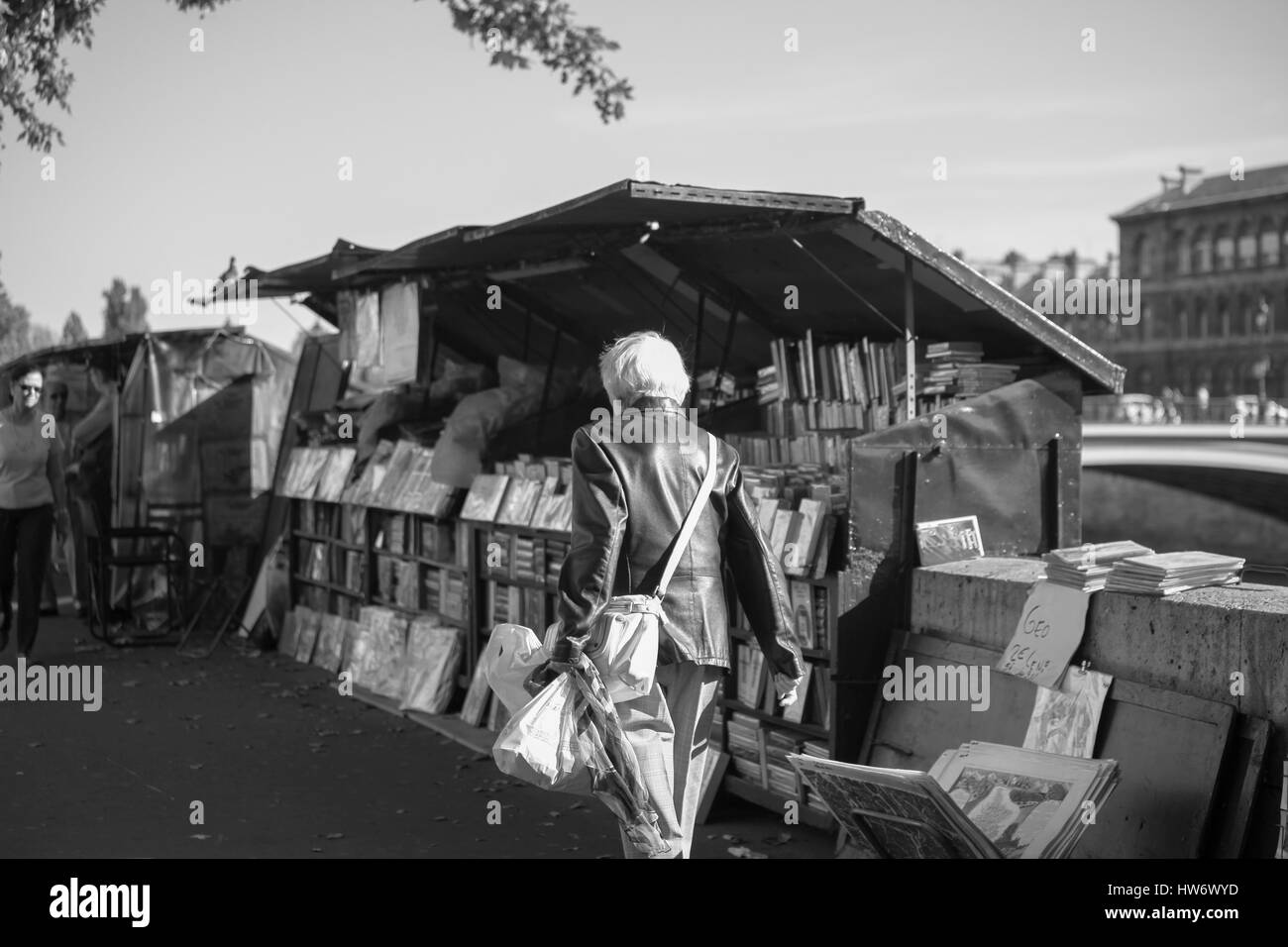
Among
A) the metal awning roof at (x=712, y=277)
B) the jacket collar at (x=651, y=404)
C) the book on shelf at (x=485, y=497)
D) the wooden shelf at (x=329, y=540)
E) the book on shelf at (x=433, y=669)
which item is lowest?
Result: the book on shelf at (x=433, y=669)

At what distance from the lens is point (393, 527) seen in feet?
34.6

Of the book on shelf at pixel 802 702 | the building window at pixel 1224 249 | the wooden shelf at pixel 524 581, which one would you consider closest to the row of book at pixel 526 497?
the wooden shelf at pixel 524 581

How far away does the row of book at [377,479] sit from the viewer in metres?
9.66

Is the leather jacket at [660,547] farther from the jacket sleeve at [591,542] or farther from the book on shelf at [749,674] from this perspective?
the book on shelf at [749,674]

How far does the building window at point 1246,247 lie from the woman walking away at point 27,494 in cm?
9039

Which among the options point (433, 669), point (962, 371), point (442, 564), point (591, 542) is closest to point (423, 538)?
point (442, 564)

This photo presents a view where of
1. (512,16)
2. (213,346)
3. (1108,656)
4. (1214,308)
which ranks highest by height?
(1214,308)

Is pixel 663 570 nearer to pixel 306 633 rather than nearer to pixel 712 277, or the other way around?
pixel 712 277

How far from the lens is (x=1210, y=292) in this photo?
9075cm

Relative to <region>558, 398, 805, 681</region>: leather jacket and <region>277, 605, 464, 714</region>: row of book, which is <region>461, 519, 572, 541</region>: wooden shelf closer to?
<region>277, 605, 464, 714</region>: row of book

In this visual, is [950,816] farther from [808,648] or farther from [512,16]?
[512,16]

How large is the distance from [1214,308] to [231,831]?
9372 cm
